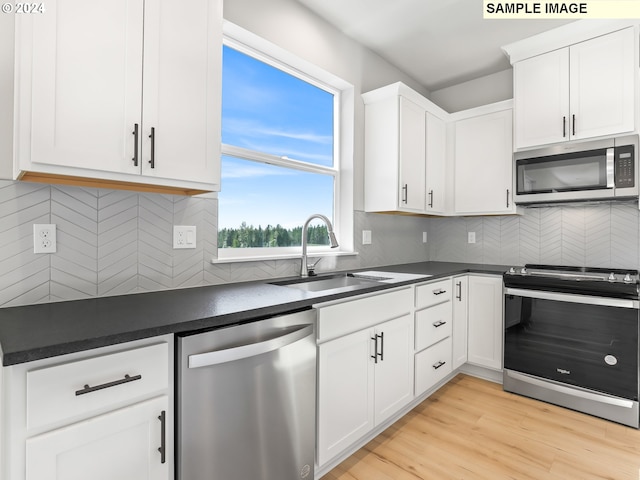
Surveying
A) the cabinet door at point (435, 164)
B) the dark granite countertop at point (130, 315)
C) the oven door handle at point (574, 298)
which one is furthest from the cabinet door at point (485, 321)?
the dark granite countertop at point (130, 315)

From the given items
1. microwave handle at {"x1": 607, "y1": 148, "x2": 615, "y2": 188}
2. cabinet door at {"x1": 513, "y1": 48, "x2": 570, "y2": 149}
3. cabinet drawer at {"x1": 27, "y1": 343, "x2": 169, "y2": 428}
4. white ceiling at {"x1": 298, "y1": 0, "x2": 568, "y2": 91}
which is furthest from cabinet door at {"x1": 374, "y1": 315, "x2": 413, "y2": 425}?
white ceiling at {"x1": 298, "y1": 0, "x2": 568, "y2": 91}

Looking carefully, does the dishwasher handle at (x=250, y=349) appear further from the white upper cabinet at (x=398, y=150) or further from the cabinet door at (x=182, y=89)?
the white upper cabinet at (x=398, y=150)

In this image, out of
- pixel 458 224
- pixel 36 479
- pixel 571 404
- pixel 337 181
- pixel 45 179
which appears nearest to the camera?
pixel 36 479

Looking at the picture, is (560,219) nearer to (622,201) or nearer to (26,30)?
(622,201)

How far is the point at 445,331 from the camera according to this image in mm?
2695

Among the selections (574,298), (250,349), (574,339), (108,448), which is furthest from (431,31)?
(108,448)

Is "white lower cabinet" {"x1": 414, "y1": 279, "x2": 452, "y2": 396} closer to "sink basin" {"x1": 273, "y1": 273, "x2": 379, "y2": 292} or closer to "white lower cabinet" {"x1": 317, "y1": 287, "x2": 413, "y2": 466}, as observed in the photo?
"white lower cabinet" {"x1": 317, "y1": 287, "x2": 413, "y2": 466}

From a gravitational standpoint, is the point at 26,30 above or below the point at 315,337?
above

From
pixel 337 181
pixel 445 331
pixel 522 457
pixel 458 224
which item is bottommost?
pixel 522 457

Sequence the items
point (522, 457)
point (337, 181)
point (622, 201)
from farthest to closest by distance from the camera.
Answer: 1. point (337, 181)
2. point (622, 201)
3. point (522, 457)

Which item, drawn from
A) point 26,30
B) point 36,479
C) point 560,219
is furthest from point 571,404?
point 26,30

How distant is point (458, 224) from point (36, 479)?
11.8ft

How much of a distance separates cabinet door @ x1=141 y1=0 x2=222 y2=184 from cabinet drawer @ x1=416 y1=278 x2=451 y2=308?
5.00 ft

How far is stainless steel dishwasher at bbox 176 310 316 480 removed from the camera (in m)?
1.16
